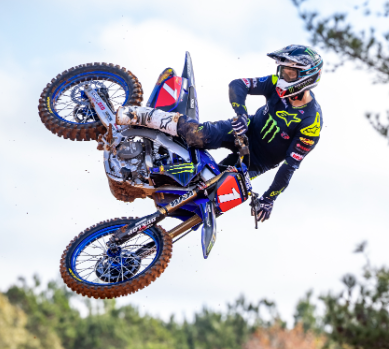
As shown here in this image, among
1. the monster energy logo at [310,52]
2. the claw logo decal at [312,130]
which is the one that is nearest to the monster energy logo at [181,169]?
the claw logo decal at [312,130]

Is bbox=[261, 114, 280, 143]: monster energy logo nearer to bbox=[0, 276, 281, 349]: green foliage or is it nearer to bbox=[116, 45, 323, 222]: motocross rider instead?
bbox=[116, 45, 323, 222]: motocross rider

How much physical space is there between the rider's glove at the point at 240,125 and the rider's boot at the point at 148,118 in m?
0.83

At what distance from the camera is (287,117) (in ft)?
22.9

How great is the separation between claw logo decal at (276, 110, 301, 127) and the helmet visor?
1.44ft

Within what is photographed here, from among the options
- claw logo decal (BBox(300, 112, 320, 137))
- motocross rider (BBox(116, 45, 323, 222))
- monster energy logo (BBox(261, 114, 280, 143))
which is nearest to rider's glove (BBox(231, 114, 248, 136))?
motocross rider (BBox(116, 45, 323, 222))

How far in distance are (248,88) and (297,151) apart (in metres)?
1.06

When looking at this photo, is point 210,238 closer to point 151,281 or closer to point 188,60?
point 151,281

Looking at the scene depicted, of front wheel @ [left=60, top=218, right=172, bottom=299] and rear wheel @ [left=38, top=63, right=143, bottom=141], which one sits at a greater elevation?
rear wheel @ [left=38, top=63, right=143, bottom=141]

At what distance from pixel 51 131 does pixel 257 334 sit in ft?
53.5

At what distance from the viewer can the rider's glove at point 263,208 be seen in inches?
279

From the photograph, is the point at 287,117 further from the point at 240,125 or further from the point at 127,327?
the point at 127,327

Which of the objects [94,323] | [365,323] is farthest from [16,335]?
[365,323]

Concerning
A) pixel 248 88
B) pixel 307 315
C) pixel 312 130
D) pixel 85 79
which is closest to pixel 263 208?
pixel 312 130

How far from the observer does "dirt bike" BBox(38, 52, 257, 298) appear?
6762 mm
